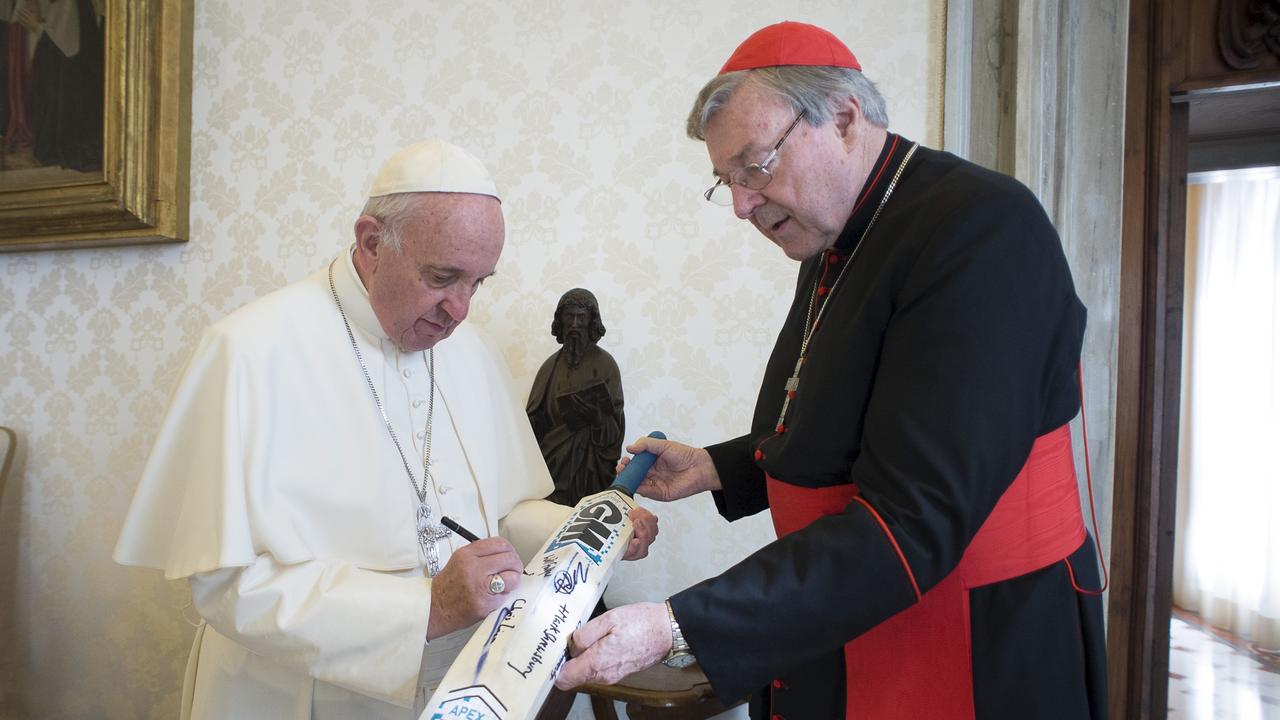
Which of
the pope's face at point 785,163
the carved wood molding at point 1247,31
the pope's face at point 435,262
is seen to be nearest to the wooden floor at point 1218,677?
the carved wood molding at point 1247,31

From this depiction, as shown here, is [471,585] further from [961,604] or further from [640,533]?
[961,604]

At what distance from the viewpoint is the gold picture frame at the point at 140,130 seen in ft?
10.6

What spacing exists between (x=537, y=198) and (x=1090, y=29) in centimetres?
182

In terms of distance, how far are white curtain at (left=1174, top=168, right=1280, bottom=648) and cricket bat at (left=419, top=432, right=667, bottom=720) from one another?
19.8 feet

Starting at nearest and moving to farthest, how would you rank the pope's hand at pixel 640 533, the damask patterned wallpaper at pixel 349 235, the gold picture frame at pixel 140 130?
the pope's hand at pixel 640 533 < the damask patterned wallpaper at pixel 349 235 < the gold picture frame at pixel 140 130

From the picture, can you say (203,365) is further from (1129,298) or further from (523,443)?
(1129,298)

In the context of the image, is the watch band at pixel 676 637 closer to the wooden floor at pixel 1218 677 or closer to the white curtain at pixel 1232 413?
the wooden floor at pixel 1218 677

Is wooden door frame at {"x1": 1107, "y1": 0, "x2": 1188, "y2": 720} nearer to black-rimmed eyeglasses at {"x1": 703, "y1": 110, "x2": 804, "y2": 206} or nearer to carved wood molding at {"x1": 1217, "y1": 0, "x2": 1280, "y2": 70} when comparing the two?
carved wood molding at {"x1": 1217, "y1": 0, "x2": 1280, "y2": 70}

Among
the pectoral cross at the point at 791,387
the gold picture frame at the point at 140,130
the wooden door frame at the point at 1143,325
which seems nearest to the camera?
the pectoral cross at the point at 791,387

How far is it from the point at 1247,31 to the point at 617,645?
2.56 meters

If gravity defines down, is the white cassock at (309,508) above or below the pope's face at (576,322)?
below

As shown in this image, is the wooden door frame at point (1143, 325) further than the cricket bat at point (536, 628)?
Yes

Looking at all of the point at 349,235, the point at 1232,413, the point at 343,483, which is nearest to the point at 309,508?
the point at 343,483

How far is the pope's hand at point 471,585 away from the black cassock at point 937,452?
353 millimetres
